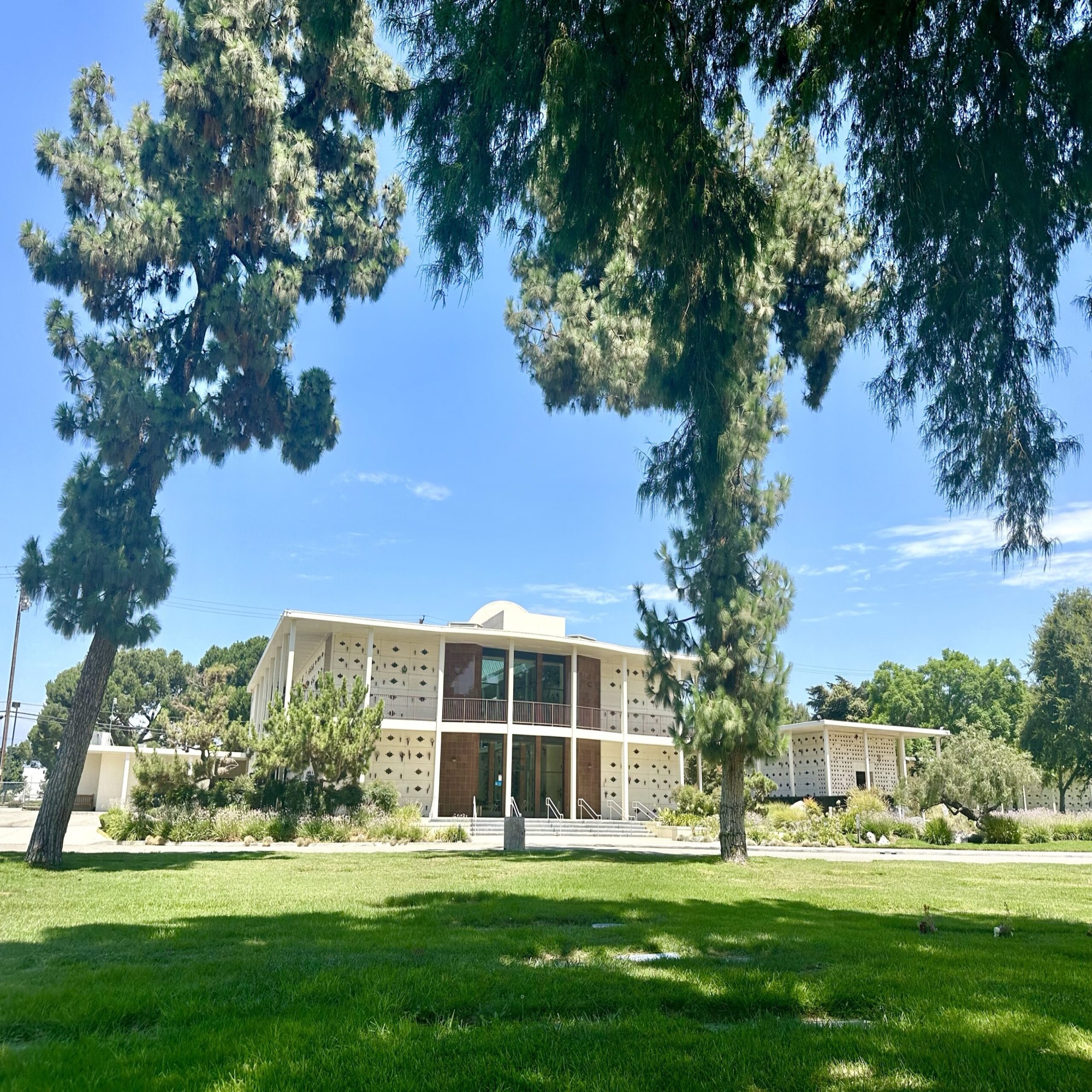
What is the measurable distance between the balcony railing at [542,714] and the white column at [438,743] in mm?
2468

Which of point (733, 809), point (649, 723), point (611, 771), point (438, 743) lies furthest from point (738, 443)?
point (649, 723)

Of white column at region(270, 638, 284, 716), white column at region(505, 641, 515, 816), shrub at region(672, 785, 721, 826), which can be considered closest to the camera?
white column at region(505, 641, 515, 816)

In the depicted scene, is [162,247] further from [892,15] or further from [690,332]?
[892,15]

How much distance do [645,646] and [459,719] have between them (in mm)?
11382

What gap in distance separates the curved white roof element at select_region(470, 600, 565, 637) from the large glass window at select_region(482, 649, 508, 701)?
2.90ft

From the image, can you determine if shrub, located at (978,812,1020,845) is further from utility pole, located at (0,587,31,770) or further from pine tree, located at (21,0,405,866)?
utility pole, located at (0,587,31,770)

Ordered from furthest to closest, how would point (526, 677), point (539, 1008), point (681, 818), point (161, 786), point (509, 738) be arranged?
1. point (526, 677)
2. point (509, 738)
3. point (681, 818)
4. point (161, 786)
5. point (539, 1008)

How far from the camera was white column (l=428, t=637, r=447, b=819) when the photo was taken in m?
24.6

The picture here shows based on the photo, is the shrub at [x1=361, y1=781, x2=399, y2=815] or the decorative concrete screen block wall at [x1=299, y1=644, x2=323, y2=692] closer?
the shrub at [x1=361, y1=781, x2=399, y2=815]

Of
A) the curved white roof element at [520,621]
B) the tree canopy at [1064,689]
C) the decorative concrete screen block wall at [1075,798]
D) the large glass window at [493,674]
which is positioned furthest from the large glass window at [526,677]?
the decorative concrete screen block wall at [1075,798]

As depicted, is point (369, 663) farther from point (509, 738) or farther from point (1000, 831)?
point (1000, 831)

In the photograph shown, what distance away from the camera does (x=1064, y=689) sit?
33.8 metres

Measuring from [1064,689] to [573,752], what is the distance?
69.0 ft

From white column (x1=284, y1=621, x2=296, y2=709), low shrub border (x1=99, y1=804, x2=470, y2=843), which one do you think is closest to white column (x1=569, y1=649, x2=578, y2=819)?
low shrub border (x1=99, y1=804, x2=470, y2=843)
